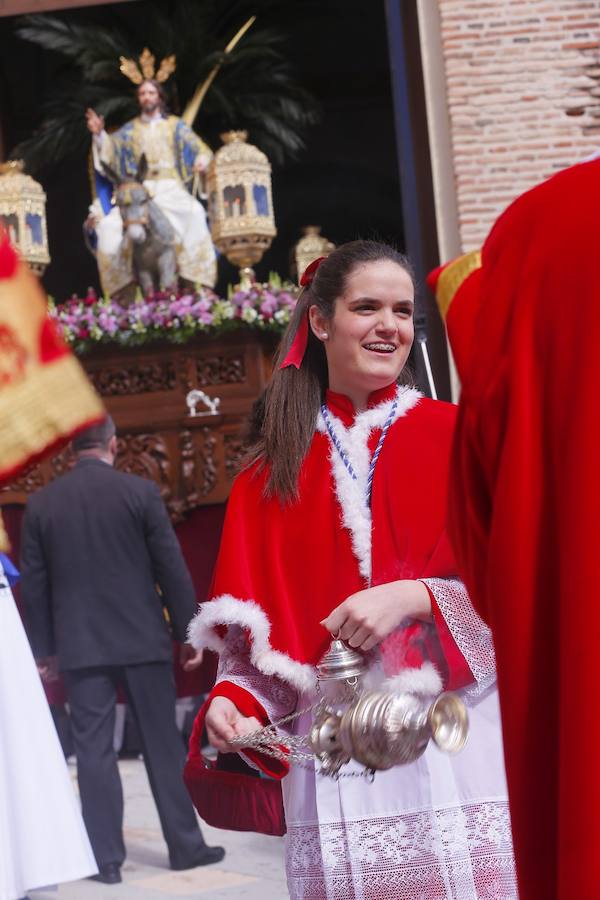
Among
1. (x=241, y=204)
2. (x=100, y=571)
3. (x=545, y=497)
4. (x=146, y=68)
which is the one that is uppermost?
(x=146, y=68)

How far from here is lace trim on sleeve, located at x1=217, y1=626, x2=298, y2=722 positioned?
244cm

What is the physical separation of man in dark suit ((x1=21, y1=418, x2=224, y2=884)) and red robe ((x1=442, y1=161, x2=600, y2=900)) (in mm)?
4299

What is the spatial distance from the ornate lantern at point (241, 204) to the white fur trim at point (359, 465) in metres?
8.25

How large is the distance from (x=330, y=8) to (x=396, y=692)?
1500cm

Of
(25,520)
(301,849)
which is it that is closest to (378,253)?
(301,849)

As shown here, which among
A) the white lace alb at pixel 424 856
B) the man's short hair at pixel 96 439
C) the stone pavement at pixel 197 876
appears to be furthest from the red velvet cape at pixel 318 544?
the man's short hair at pixel 96 439

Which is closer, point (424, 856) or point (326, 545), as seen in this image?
point (424, 856)

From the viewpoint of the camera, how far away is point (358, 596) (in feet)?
7.26

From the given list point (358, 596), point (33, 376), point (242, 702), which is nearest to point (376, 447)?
point (358, 596)

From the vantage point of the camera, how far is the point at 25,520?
5.99 meters

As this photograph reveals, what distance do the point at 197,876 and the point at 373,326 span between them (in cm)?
360

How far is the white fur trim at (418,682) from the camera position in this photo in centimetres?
208

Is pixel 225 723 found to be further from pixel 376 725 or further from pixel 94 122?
pixel 94 122

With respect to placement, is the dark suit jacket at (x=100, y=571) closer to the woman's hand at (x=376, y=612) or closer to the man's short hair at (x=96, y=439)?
the man's short hair at (x=96, y=439)
